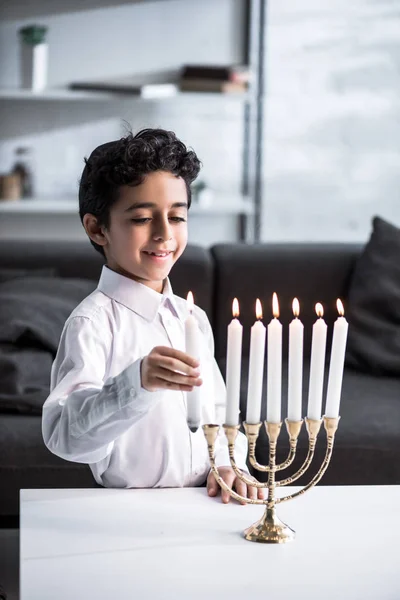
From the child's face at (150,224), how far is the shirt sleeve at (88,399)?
4.6 inches

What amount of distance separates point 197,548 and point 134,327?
42 centimetres

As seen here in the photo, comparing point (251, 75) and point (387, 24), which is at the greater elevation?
point (387, 24)

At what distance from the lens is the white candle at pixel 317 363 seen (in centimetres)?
110

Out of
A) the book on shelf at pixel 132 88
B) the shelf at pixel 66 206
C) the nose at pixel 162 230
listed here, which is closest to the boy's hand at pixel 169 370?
the nose at pixel 162 230

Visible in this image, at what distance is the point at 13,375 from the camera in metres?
2.26

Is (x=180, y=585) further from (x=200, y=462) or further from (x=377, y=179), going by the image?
(x=377, y=179)

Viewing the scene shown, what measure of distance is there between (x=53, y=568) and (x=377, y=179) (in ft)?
11.8

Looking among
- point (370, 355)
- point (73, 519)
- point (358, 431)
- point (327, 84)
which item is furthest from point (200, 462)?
point (327, 84)

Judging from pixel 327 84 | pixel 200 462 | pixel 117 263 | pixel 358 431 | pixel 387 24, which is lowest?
pixel 358 431

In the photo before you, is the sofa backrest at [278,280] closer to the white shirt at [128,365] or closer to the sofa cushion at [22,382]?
the sofa cushion at [22,382]

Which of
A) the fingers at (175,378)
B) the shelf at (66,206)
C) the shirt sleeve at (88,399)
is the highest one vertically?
the shelf at (66,206)

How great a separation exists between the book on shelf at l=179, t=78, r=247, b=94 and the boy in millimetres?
2607

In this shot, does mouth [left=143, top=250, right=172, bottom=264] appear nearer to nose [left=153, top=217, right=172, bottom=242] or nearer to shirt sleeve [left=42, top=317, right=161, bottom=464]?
nose [left=153, top=217, right=172, bottom=242]

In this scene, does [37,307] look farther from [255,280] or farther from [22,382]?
[255,280]
